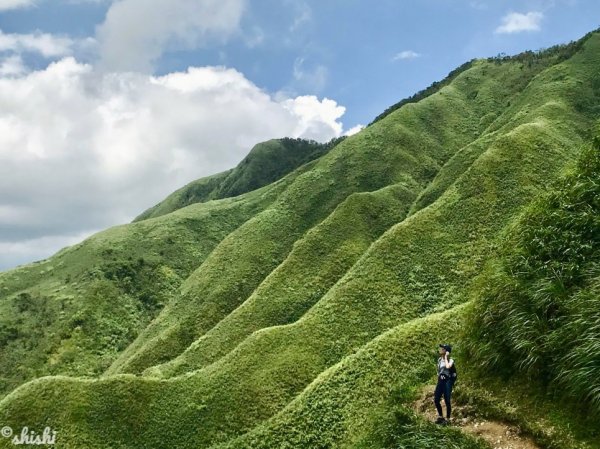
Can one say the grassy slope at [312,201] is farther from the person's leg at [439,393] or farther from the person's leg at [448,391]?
the person's leg at [448,391]

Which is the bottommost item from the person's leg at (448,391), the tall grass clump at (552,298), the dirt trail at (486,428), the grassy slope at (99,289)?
the dirt trail at (486,428)

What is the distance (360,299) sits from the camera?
54.5m

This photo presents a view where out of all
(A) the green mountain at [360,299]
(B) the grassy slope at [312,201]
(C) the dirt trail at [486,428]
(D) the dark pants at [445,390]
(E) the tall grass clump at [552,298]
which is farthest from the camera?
(B) the grassy slope at [312,201]

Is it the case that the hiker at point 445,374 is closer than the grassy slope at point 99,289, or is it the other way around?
the hiker at point 445,374

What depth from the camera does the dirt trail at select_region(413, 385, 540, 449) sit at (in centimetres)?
1895

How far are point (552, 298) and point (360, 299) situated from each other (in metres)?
33.4

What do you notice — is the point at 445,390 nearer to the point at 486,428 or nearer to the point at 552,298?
the point at 486,428

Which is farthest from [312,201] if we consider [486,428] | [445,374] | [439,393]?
[486,428]

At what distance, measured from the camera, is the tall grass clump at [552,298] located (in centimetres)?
1873

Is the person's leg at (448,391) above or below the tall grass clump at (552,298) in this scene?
below

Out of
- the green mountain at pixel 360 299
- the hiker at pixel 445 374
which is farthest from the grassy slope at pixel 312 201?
the hiker at pixel 445 374

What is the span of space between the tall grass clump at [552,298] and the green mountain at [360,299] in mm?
94

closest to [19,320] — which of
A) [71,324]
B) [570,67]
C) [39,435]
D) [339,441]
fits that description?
[71,324]

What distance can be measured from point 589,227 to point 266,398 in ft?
103
